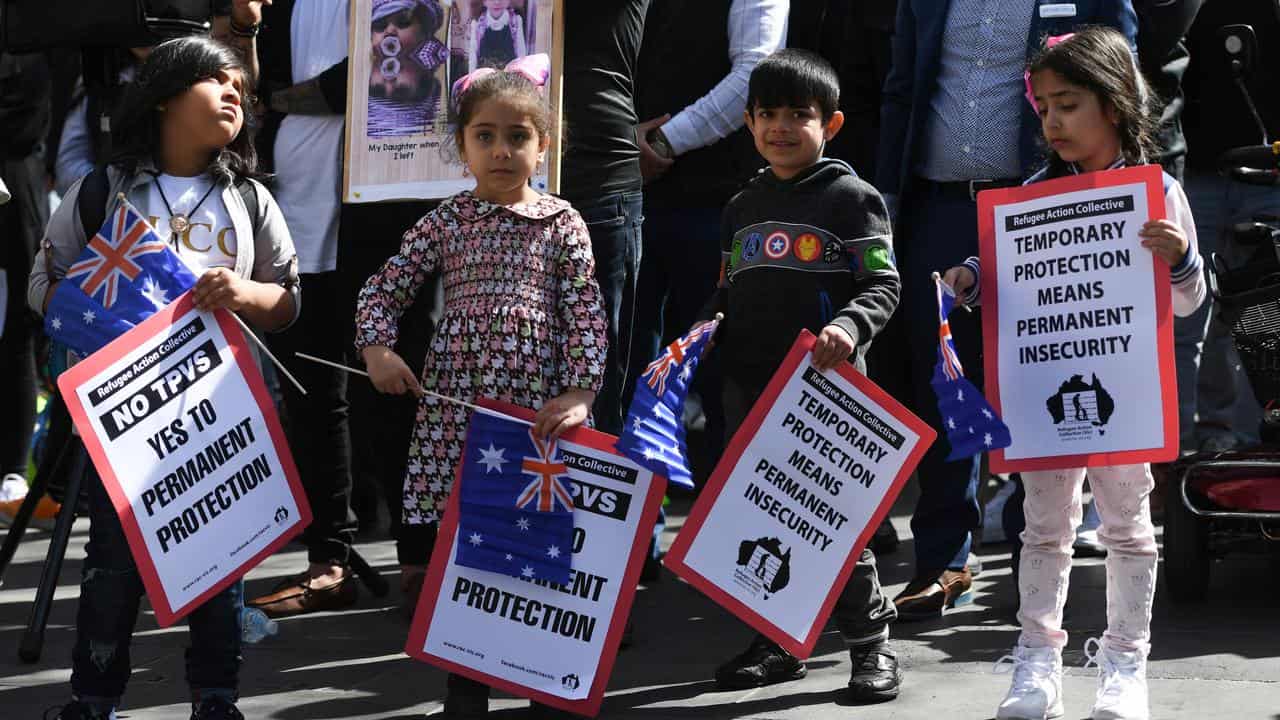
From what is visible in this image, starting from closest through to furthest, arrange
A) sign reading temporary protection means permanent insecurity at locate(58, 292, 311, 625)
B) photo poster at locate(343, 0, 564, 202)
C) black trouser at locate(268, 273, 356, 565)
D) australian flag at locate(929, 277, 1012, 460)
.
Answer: sign reading temporary protection means permanent insecurity at locate(58, 292, 311, 625) < australian flag at locate(929, 277, 1012, 460) < photo poster at locate(343, 0, 564, 202) < black trouser at locate(268, 273, 356, 565)

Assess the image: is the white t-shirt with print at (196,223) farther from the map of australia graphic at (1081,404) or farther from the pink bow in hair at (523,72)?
the map of australia graphic at (1081,404)

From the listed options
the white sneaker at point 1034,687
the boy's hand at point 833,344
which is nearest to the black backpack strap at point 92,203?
the boy's hand at point 833,344

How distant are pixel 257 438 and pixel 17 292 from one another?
13.3ft

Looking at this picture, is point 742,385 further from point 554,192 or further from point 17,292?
point 17,292

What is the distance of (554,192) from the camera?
467 cm

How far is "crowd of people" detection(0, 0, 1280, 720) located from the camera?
4008 millimetres

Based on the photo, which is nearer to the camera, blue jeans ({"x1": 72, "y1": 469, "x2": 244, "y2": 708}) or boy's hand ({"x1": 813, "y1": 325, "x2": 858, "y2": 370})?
blue jeans ({"x1": 72, "y1": 469, "x2": 244, "y2": 708})

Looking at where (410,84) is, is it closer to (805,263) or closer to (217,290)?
(217,290)

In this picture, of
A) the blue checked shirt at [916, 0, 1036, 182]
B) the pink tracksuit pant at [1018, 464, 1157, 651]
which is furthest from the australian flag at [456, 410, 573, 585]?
the blue checked shirt at [916, 0, 1036, 182]

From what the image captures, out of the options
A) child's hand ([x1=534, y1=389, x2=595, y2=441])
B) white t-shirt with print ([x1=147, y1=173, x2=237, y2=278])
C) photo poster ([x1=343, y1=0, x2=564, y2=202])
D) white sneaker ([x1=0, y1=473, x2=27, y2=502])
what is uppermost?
photo poster ([x1=343, y1=0, x2=564, y2=202])

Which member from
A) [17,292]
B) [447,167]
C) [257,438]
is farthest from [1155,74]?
[17,292]

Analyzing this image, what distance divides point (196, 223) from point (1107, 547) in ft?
7.88

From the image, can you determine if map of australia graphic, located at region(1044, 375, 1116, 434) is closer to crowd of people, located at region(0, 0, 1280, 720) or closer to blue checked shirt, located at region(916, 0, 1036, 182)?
crowd of people, located at region(0, 0, 1280, 720)

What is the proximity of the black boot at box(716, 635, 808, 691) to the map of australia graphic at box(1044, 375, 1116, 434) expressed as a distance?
0.98 meters
